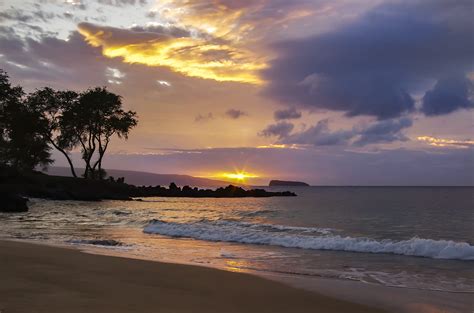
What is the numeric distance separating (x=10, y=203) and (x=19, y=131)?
122 ft

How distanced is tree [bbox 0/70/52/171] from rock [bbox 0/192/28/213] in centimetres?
3294

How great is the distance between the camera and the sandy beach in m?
6.91

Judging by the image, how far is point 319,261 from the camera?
14.1 meters

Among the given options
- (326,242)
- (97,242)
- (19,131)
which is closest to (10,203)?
(97,242)

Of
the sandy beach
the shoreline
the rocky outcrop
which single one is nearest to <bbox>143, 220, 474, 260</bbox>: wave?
the shoreline

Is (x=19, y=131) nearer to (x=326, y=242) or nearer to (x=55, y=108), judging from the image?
(x=55, y=108)

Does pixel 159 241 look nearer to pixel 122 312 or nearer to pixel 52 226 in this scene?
pixel 52 226

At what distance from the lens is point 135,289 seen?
826cm

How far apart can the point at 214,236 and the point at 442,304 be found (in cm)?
1369

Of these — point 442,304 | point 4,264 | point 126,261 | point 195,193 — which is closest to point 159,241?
point 126,261

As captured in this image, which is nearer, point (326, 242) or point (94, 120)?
point (326, 242)

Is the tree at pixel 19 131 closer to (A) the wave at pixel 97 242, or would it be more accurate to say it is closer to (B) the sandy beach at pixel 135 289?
(A) the wave at pixel 97 242

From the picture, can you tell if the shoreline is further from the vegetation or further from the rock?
the vegetation

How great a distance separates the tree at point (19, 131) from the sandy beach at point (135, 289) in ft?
184
